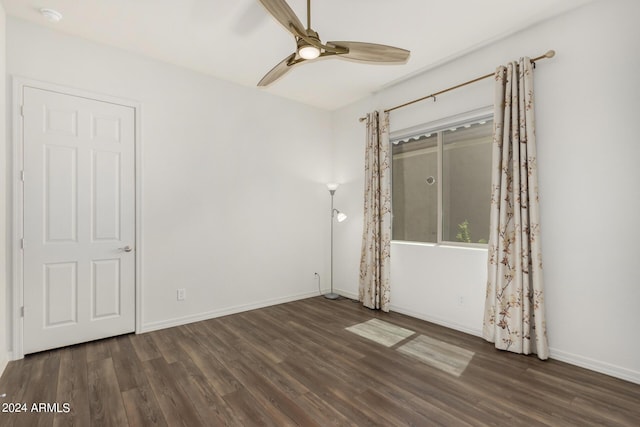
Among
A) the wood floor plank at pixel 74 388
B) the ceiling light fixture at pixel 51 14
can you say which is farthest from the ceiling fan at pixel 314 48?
the wood floor plank at pixel 74 388

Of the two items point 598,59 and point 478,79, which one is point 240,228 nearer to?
point 478,79

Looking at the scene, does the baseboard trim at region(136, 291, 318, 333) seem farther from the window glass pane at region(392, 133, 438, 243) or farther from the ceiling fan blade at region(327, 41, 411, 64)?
the ceiling fan blade at region(327, 41, 411, 64)

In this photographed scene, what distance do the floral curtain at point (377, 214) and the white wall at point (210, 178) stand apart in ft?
3.14

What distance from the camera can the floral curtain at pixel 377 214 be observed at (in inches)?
160

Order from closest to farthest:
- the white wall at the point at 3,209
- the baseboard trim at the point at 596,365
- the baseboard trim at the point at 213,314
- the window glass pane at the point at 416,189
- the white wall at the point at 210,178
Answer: the baseboard trim at the point at 596,365, the white wall at the point at 3,209, the white wall at the point at 210,178, the baseboard trim at the point at 213,314, the window glass pane at the point at 416,189

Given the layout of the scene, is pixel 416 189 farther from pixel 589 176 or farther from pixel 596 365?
pixel 596 365

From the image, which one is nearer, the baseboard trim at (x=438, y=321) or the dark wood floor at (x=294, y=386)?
the dark wood floor at (x=294, y=386)

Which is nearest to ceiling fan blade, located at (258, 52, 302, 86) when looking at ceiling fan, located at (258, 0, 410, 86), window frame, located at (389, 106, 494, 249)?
ceiling fan, located at (258, 0, 410, 86)

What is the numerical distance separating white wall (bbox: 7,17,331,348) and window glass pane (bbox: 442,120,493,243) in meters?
1.98

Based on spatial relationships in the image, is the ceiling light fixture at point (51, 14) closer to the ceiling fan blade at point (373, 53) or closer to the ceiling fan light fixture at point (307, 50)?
the ceiling fan light fixture at point (307, 50)

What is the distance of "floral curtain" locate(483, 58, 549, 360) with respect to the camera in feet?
8.98

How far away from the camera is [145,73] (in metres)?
3.39

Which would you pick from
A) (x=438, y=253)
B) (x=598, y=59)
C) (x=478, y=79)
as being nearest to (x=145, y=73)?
(x=478, y=79)

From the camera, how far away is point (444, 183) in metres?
3.77
